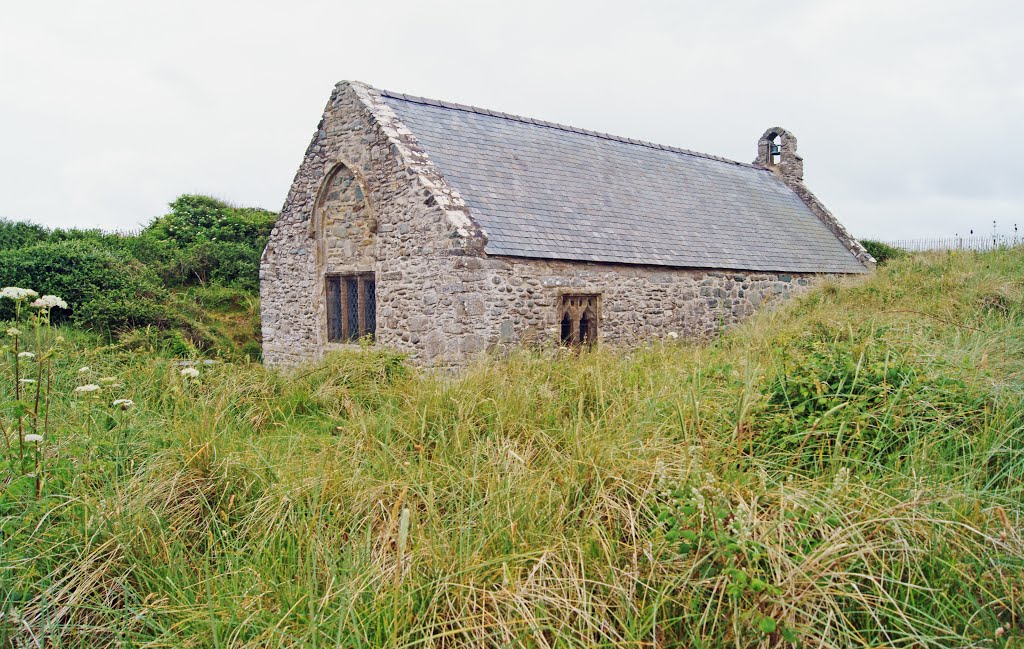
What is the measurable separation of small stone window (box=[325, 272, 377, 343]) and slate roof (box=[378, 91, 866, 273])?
2486mm

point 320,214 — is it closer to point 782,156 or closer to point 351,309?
point 351,309

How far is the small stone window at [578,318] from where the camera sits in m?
12.4

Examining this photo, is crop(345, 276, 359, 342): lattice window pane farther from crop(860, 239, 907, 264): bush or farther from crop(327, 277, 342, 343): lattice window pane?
crop(860, 239, 907, 264): bush

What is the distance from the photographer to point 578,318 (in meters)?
12.5

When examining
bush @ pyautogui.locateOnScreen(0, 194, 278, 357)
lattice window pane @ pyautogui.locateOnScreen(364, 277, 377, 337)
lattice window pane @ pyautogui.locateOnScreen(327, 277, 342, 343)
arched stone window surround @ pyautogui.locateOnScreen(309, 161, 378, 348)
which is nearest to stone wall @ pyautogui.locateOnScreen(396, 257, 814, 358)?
lattice window pane @ pyautogui.locateOnScreen(364, 277, 377, 337)

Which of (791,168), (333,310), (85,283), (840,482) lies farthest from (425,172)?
(791,168)

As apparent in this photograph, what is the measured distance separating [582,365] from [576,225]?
647 centimetres

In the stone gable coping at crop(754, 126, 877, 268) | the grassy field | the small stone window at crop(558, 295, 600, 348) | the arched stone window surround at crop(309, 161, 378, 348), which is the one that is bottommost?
the grassy field

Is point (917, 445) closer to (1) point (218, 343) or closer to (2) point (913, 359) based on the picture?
(2) point (913, 359)

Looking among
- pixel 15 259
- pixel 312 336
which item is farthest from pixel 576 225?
pixel 15 259

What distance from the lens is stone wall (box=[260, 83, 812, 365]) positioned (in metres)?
11.2

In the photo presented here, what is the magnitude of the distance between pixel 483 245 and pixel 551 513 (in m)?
7.38

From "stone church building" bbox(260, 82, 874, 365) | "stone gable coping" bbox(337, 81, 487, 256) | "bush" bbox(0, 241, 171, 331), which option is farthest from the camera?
"bush" bbox(0, 241, 171, 331)

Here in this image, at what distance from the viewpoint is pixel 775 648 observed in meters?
3.33
